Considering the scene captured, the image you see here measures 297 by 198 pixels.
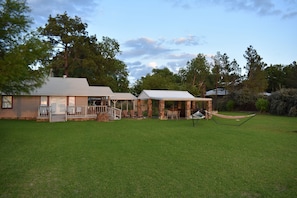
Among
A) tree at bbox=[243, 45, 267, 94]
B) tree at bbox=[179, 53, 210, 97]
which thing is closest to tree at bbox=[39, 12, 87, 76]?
tree at bbox=[179, 53, 210, 97]

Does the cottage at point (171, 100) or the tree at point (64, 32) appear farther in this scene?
the tree at point (64, 32)

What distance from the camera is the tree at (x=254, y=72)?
113 ft

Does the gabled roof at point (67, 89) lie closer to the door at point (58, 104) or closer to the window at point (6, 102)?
the door at point (58, 104)

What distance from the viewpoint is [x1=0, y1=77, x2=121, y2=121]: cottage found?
18188 mm

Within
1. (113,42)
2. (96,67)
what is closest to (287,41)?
(96,67)

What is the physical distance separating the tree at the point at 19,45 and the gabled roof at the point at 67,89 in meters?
7.05

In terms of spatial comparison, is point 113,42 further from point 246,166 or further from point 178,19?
point 246,166

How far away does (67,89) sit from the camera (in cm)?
2005

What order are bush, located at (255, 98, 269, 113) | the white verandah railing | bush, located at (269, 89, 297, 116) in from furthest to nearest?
1. bush, located at (255, 98, 269, 113)
2. bush, located at (269, 89, 297, 116)
3. the white verandah railing

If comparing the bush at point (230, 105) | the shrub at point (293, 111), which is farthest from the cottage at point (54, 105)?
the bush at point (230, 105)

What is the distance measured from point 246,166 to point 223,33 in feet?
44.2

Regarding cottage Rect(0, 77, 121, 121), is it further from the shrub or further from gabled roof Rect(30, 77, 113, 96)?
the shrub

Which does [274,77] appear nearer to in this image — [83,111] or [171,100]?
[171,100]

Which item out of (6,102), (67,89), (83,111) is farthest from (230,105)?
(6,102)
